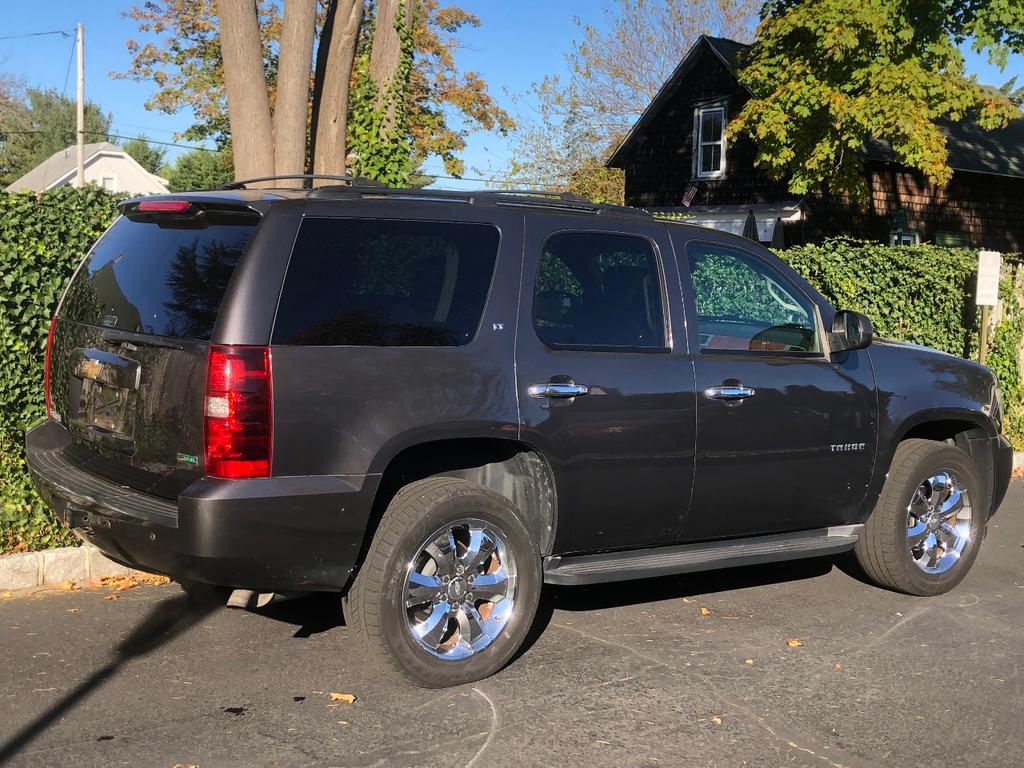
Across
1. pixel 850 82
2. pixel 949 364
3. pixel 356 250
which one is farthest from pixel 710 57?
pixel 356 250

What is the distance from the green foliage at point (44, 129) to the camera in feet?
238

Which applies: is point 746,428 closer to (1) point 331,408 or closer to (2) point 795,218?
(1) point 331,408

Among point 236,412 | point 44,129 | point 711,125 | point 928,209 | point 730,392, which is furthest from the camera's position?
point 44,129

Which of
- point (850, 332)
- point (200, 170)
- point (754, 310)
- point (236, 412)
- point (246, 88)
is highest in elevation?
point (200, 170)

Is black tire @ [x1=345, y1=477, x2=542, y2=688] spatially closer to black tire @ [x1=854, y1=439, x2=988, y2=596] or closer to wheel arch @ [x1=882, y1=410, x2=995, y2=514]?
black tire @ [x1=854, y1=439, x2=988, y2=596]

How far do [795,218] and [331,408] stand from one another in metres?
24.9

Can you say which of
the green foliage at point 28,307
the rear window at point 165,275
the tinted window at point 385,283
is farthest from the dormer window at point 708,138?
the rear window at point 165,275

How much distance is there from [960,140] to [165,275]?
3021cm

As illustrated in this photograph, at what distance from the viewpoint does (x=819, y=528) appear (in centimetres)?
588

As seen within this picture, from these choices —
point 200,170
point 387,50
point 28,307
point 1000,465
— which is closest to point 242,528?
point 28,307

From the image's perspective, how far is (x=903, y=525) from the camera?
611cm

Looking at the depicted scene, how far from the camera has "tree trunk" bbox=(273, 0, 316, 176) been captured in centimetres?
1010

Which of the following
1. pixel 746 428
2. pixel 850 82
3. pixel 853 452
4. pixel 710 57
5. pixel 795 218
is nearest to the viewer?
pixel 746 428

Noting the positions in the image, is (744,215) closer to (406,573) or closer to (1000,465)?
(1000,465)
